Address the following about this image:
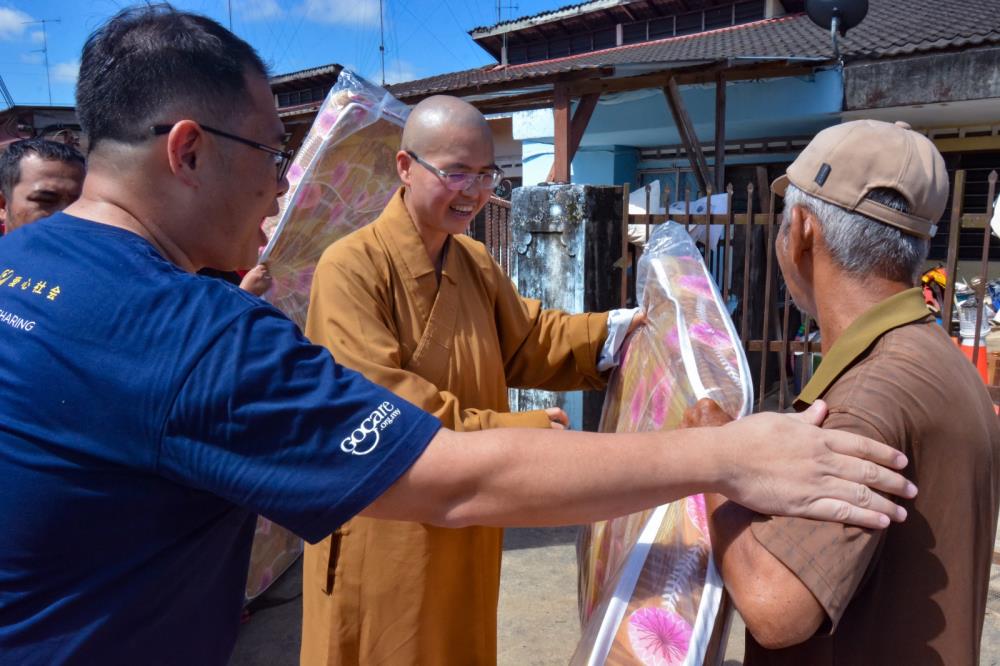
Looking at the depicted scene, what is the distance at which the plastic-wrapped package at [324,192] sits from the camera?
3.05m

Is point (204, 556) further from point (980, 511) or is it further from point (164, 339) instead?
point (980, 511)

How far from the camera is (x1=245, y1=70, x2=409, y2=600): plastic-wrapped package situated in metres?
3.05

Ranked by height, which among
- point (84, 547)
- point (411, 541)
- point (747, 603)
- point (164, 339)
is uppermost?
point (164, 339)

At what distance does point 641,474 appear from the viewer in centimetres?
96

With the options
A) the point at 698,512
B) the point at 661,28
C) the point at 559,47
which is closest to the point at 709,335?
the point at 698,512

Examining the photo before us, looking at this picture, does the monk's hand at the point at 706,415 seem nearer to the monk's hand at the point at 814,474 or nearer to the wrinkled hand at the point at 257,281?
the monk's hand at the point at 814,474

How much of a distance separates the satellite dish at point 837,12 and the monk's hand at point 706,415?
763 cm

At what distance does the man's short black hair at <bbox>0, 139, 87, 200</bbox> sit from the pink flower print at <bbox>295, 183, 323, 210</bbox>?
80cm

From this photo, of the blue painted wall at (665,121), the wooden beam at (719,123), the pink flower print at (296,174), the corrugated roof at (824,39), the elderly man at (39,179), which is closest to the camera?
the elderly man at (39,179)

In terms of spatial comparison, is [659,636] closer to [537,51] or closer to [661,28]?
[661,28]

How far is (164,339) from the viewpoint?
2.74 ft

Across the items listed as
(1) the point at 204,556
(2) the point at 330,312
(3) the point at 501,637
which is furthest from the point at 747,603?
(3) the point at 501,637

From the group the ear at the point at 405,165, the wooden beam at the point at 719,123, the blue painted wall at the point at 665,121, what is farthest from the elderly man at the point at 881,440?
the blue painted wall at the point at 665,121

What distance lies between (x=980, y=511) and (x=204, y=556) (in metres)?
1.16
